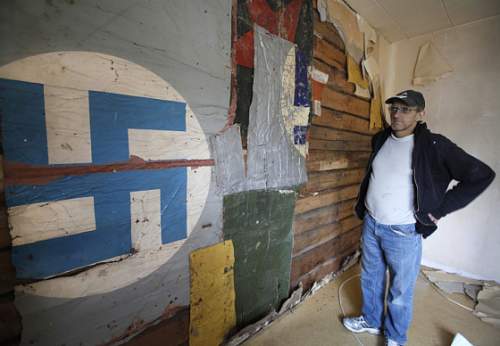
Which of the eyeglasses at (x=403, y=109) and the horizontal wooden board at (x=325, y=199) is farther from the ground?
the eyeglasses at (x=403, y=109)

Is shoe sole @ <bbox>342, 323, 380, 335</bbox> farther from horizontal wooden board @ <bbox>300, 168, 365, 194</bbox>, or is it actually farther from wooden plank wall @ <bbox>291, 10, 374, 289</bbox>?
horizontal wooden board @ <bbox>300, 168, 365, 194</bbox>

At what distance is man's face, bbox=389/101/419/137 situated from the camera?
154 centimetres

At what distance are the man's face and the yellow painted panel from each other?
4.38 feet

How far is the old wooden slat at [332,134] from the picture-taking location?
6.50 ft

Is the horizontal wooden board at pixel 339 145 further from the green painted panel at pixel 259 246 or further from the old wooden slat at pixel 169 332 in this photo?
the old wooden slat at pixel 169 332

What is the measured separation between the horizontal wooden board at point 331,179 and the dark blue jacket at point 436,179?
2.43ft

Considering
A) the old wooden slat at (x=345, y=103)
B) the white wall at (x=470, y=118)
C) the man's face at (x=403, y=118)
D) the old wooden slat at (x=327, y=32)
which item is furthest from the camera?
the white wall at (x=470, y=118)

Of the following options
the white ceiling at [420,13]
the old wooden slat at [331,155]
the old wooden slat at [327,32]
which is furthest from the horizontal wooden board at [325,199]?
the white ceiling at [420,13]

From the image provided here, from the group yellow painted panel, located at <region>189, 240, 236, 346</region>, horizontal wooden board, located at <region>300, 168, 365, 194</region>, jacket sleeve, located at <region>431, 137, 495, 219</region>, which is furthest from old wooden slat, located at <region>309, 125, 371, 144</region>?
yellow painted panel, located at <region>189, 240, 236, 346</region>

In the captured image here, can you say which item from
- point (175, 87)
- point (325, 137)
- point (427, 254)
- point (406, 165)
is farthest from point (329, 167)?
point (427, 254)

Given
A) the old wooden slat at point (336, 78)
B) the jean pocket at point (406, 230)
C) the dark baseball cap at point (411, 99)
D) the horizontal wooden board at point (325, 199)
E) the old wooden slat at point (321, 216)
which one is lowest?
the old wooden slat at point (321, 216)

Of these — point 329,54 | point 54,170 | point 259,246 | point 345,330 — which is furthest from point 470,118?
point 54,170

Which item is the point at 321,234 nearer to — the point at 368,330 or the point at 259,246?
the point at 368,330

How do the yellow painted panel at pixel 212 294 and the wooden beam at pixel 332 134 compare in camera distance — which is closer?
the yellow painted panel at pixel 212 294
